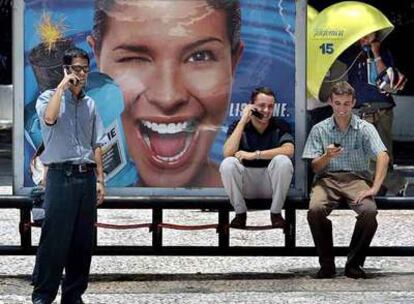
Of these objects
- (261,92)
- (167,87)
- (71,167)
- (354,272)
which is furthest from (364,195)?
(71,167)

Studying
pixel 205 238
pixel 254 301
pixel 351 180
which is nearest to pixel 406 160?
pixel 205 238

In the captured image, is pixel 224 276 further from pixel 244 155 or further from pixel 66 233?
pixel 66 233

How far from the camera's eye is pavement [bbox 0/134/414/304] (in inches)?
286

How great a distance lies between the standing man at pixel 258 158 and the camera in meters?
7.76

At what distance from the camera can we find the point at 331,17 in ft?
28.3

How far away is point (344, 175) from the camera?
7945 millimetres

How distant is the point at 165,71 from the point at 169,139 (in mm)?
541

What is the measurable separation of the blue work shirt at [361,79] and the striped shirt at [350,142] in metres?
0.87

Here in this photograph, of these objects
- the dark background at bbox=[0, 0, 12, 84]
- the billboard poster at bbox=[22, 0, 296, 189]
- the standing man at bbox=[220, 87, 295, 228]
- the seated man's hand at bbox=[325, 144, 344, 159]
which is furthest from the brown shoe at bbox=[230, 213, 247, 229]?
the dark background at bbox=[0, 0, 12, 84]

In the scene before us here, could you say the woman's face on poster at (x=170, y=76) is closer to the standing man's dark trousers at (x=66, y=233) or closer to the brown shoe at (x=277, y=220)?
the brown shoe at (x=277, y=220)

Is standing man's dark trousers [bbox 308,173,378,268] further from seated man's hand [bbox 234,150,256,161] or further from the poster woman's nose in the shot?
the poster woman's nose

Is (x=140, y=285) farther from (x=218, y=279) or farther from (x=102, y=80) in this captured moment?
(x=102, y=80)

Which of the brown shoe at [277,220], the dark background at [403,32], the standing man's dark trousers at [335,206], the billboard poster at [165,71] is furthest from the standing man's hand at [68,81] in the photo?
the dark background at [403,32]

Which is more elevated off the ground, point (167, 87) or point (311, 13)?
point (311, 13)
